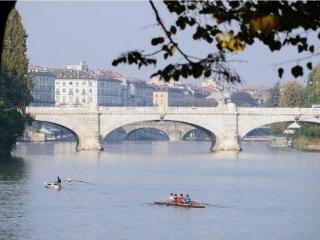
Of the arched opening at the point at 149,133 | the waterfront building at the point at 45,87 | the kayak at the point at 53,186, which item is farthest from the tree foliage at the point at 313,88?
the waterfront building at the point at 45,87

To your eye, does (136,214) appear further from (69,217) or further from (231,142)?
(231,142)

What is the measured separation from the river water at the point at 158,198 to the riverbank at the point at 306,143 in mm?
25685

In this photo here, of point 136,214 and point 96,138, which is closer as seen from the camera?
point 136,214

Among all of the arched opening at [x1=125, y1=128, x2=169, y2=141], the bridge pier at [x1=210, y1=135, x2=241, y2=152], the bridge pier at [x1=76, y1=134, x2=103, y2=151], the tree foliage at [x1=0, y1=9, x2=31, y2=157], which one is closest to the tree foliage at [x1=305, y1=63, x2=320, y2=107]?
the bridge pier at [x1=210, y1=135, x2=241, y2=152]

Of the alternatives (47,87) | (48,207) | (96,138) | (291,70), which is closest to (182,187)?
(48,207)

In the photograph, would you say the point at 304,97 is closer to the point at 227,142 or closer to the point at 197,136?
the point at 227,142

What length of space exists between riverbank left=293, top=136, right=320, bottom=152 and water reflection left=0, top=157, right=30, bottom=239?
40.1 meters

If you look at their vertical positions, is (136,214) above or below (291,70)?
below

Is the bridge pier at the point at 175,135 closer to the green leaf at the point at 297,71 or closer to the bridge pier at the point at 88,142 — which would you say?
the bridge pier at the point at 88,142

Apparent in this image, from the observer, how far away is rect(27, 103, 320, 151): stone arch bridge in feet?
302

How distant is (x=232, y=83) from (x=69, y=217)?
30522 mm

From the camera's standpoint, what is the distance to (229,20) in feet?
27.1

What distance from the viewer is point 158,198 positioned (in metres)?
47.3

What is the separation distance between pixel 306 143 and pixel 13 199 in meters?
64.4
